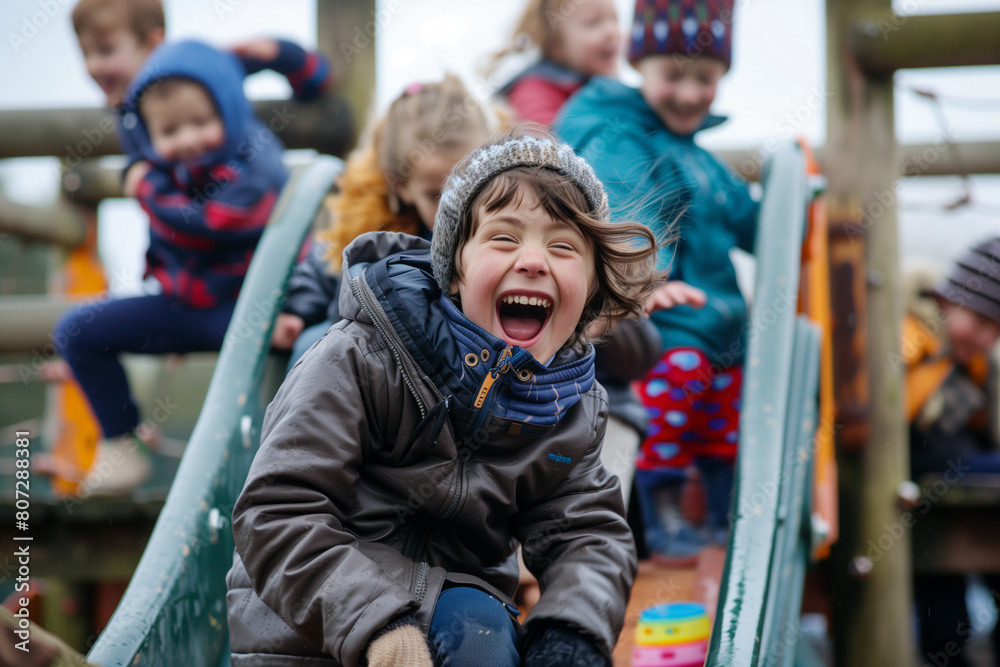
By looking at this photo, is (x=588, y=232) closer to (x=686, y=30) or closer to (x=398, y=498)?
(x=398, y=498)

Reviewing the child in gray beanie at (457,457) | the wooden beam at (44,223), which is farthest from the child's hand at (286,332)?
the wooden beam at (44,223)

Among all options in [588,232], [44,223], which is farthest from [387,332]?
[44,223]

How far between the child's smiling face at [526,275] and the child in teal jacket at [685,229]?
984mm

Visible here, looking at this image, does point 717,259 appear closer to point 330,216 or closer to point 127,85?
point 330,216

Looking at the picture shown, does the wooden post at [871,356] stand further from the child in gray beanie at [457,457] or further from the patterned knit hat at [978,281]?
the child in gray beanie at [457,457]

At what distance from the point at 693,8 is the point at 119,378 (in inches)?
71.8

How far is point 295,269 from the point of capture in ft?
5.86

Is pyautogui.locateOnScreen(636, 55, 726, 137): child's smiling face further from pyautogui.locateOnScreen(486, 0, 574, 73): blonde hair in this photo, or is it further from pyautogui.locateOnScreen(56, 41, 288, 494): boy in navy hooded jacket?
pyautogui.locateOnScreen(56, 41, 288, 494): boy in navy hooded jacket

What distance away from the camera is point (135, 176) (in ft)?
8.13

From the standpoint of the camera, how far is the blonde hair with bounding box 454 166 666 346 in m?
1.05

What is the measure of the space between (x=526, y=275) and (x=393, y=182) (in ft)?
2.56

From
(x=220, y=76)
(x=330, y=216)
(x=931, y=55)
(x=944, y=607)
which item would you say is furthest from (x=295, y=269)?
(x=944, y=607)

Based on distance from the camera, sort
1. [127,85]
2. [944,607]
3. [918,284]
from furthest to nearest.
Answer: [918,284], [944,607], [127,85]

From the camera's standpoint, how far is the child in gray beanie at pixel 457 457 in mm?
900
